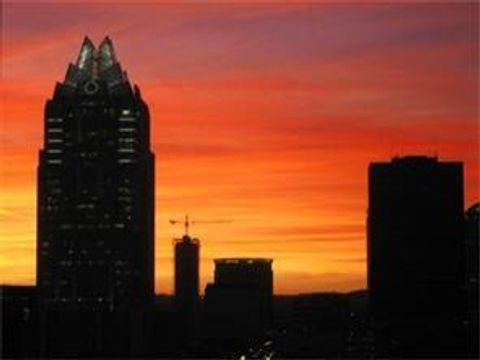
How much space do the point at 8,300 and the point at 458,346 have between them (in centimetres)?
9133

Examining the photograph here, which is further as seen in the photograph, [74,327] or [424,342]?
[424,342]

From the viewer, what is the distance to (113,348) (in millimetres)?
171250

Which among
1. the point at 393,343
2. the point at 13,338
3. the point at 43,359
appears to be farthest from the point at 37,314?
the point at 393,343

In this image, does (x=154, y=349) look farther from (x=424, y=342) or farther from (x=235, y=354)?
(x=424, y=342)

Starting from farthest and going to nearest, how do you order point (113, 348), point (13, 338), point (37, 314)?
1. point (113, 348)
2. point (37, 314)
3. point (13, 338)

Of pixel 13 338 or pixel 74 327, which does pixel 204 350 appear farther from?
pixel 13 338

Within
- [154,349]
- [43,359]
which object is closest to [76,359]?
[43,359]

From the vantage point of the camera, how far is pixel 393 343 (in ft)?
643

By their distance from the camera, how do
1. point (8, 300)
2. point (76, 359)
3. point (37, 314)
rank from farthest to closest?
1. point (76, 359)
2. point (37, 314)
3. point (8, 300)

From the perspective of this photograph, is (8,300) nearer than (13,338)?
No

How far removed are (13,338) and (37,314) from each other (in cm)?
2554

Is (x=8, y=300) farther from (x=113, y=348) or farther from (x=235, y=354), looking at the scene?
(x=235, y=354)

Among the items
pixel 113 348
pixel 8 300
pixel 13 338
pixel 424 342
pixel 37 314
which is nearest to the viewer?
pixel 13 338

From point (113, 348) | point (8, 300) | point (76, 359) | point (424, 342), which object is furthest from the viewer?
point (424, 342)
